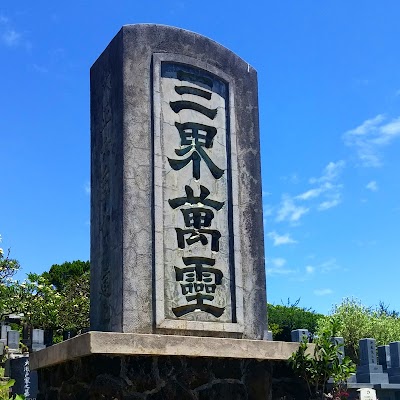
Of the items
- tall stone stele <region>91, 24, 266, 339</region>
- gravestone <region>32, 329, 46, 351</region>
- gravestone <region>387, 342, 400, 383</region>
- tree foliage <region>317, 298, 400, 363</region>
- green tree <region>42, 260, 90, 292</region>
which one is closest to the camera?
tall stone stele <region>91, 24, 266, 339</region>

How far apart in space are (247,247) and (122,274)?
60.3 inches

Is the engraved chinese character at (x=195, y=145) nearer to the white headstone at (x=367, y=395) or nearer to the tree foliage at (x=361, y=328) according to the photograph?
the white headstone at (x=367, y=395)

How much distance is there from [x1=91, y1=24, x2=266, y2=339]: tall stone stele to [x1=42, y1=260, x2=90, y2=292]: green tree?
33.8 metres

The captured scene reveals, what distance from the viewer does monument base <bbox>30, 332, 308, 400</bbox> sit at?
5.87 meters

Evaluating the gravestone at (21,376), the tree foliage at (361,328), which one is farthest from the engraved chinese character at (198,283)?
the tree foliage at (361,328)

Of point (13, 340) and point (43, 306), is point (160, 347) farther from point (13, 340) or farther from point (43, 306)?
point (43, 306)

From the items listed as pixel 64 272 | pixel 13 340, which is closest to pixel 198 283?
pixel 13 340

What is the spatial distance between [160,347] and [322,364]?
180 centimetres

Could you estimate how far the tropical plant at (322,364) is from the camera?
675 centimetres

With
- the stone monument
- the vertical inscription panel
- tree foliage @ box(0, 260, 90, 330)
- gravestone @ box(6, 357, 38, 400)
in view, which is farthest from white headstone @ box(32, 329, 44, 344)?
the vertical inscription panel

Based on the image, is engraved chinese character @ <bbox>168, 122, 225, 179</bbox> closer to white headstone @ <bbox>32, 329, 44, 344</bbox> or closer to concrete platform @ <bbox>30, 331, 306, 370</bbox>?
concrete platform @ <bbox>30, 331, 306, 370</bbox>

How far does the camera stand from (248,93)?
7.75m

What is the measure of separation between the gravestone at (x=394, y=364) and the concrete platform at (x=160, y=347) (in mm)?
11134

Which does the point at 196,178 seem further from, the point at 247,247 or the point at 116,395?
the point at 116,395
